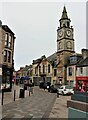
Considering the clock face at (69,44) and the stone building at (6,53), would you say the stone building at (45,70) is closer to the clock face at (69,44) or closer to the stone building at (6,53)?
the clock face at (69,44)

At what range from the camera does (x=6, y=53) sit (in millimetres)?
27703

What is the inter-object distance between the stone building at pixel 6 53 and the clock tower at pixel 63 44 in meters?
18.2

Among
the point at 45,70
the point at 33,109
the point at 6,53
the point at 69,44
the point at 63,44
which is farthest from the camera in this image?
the point at 45,70

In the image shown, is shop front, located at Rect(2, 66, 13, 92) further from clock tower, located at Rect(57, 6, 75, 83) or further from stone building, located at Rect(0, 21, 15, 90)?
clock tower, located at Rect(57, 6, 75, 83)

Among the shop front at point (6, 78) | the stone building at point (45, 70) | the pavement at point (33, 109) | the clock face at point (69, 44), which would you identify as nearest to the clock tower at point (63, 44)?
the clock face at point (69, 44)

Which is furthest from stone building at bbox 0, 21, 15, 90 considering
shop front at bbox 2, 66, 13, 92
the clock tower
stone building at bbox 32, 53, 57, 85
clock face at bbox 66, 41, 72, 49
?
stone building at bbox 32, 53, 57, 85

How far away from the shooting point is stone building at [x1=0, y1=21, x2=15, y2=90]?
2616 centimetres

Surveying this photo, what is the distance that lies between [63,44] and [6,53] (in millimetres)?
20554

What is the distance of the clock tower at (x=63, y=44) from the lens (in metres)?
44.9

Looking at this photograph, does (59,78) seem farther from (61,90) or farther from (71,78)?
(61,90)

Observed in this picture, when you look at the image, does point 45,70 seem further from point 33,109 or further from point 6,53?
point 33,109

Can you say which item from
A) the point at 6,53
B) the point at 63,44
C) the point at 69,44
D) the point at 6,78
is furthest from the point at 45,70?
the point at 6,53

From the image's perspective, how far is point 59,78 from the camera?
45875mm

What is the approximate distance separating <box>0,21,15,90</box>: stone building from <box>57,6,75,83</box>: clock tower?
715 inches
